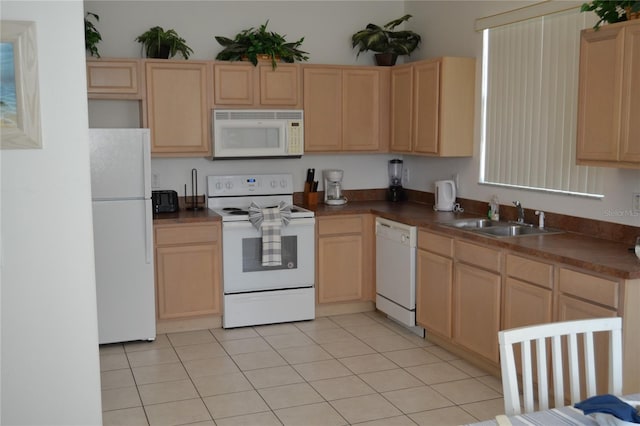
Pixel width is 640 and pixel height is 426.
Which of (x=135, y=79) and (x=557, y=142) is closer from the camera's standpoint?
(x=557, y=142)

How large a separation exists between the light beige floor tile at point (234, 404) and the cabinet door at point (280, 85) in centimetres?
248

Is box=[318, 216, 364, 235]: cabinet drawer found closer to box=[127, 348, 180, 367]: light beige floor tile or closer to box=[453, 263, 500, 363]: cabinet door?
box=[453, 263, 500, 363]: cabinet door

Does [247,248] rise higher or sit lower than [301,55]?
lower

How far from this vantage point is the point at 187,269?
5125 mm

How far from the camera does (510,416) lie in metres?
1.94

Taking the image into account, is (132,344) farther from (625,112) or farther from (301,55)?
(625,112)

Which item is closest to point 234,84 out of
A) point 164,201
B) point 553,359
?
point 164,201

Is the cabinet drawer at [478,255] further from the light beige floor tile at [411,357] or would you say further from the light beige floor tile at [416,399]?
the light beige floor tile at [416,399]

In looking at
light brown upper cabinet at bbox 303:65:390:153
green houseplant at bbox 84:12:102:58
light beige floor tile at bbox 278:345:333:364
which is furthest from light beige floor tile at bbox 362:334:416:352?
green houseplant at bbox 84:12:102:58

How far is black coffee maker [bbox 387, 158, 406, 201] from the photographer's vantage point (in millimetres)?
6211

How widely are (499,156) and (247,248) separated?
6.64ft

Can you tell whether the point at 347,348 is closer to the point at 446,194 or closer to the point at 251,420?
the point at 251,420

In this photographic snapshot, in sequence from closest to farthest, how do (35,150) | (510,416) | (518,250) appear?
1. (510,416)
2. (35,150)
3. (518,250)

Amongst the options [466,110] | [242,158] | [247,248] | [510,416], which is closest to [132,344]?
[247,248]
